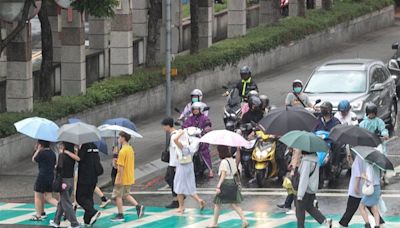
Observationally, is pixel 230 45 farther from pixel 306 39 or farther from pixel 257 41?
pixel 306 39

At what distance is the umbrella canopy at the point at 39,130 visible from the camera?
19.6 meters

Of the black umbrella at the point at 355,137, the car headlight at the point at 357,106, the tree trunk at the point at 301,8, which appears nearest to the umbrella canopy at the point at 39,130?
the black umbrella at the point at 355,137

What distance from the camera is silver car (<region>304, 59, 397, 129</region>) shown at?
89.4ft

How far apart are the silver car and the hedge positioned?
5900 millimetres

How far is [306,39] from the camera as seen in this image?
4438 cm

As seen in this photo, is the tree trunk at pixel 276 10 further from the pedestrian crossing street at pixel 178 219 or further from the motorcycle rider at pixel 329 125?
the pedestrian crossing street at pixel 178 219

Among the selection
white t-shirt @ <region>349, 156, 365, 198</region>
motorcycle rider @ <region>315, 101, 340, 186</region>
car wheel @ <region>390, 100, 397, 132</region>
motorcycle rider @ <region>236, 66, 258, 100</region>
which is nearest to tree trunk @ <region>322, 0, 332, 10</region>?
car wheel @ <region>390, 100, 397, 132</region>

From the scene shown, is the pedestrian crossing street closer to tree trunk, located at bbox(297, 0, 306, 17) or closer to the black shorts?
the black shorts

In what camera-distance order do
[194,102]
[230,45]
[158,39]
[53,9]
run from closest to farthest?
1. [194,102]
2. [53,9]
3. [158,39]
4. [230,45]

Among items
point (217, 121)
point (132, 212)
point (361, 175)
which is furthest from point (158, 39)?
point (361, 175)

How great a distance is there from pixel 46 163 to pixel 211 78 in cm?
1768

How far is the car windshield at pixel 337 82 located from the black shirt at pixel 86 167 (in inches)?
381

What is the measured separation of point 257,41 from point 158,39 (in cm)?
525

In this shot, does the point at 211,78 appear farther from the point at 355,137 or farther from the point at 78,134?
the point at 355,137
